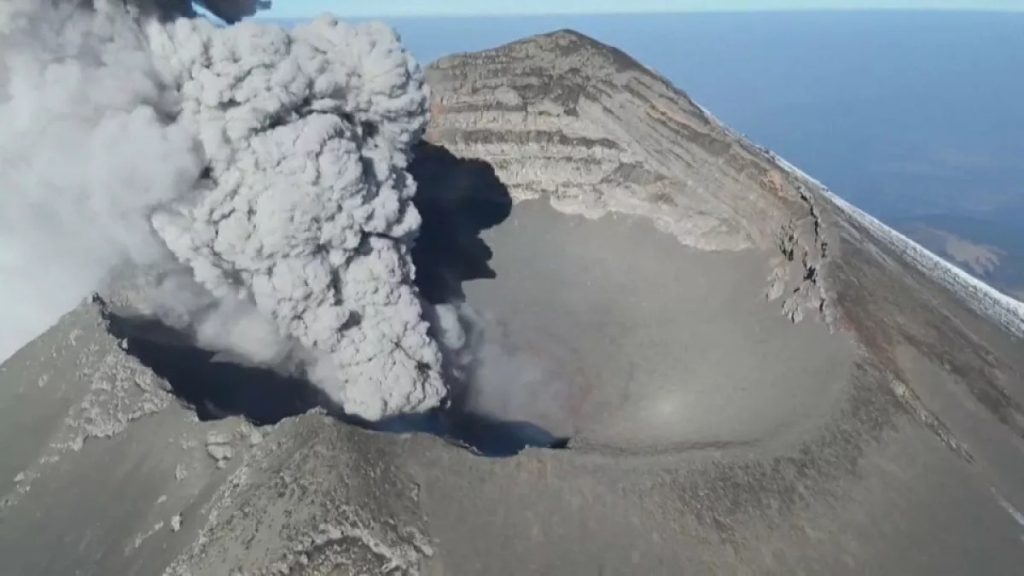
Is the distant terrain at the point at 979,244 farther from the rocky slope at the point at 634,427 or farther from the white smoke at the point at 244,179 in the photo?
the white smoke at the point at 244,179

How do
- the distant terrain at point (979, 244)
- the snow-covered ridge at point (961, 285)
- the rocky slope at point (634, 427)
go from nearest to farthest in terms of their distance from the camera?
the rocky slope at point (634, 427) → the snow-covered ridge at point (961, 285) → the distant terrain at point (979, 244)

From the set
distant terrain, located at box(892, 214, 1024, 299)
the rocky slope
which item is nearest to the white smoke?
the rocky slope

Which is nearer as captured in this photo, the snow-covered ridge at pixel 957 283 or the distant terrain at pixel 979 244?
the snow-covered ridge at pixel 957 283

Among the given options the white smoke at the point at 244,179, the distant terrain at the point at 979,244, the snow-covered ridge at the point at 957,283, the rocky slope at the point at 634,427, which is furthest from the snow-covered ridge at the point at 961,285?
the distant terrain at the point at 979,244

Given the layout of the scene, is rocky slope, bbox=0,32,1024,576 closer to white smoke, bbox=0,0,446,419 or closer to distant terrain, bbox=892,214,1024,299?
white smoke, bbox=0,0,446,419

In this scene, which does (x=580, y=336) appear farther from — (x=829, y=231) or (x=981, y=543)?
(x=981, y=543)

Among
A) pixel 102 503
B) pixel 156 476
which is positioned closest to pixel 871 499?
pixel 156 476
